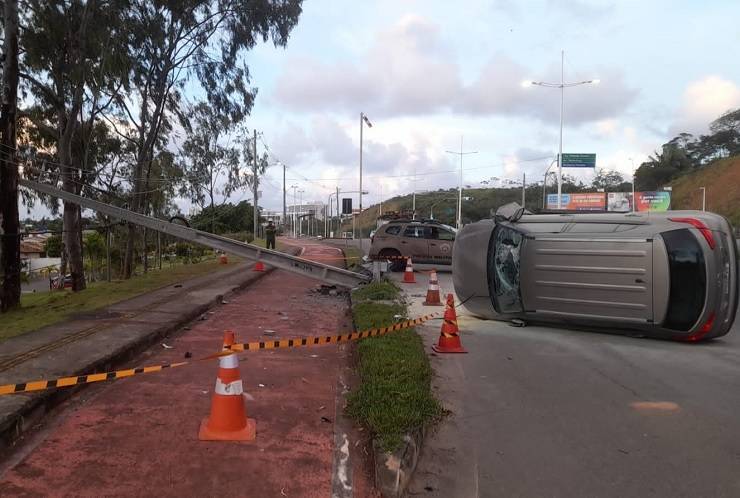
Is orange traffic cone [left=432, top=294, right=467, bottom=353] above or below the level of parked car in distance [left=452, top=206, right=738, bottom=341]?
below

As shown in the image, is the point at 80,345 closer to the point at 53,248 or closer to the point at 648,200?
the point at 53,248

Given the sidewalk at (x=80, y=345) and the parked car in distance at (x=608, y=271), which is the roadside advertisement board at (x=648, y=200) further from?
the sidewalk at (x=80, y=345)

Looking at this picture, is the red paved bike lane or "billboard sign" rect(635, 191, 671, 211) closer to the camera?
the red paved bike lane

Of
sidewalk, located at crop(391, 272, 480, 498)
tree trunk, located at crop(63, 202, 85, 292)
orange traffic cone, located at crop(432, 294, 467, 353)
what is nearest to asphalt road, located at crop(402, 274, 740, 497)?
sidewalk, located at crop(391, 272, 480, 498)

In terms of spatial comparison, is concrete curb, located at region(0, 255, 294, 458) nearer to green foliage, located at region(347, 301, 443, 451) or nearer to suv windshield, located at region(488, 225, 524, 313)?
green foliage, located at region(347, 301, 443, 451)

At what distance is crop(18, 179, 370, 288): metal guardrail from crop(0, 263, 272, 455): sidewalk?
1209mm

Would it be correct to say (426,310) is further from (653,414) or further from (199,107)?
(199,107)

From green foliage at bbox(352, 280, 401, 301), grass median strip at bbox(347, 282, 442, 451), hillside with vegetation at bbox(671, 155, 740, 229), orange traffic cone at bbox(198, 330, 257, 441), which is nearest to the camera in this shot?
orange traffic cone at bbox(198, 330, 257, 441)

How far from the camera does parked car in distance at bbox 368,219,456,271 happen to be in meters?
18.4

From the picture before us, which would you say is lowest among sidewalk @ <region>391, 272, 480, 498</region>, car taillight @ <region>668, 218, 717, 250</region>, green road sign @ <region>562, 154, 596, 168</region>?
sidewalk @ <region>391, 272, 480, 498</region>

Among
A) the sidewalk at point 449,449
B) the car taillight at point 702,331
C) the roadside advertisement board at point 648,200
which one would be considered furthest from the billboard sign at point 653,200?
the sidewalk at point 449,449

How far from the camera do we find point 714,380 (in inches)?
232

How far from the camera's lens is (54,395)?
4855 mm

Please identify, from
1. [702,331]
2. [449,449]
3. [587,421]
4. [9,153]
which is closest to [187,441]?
[449,449]
